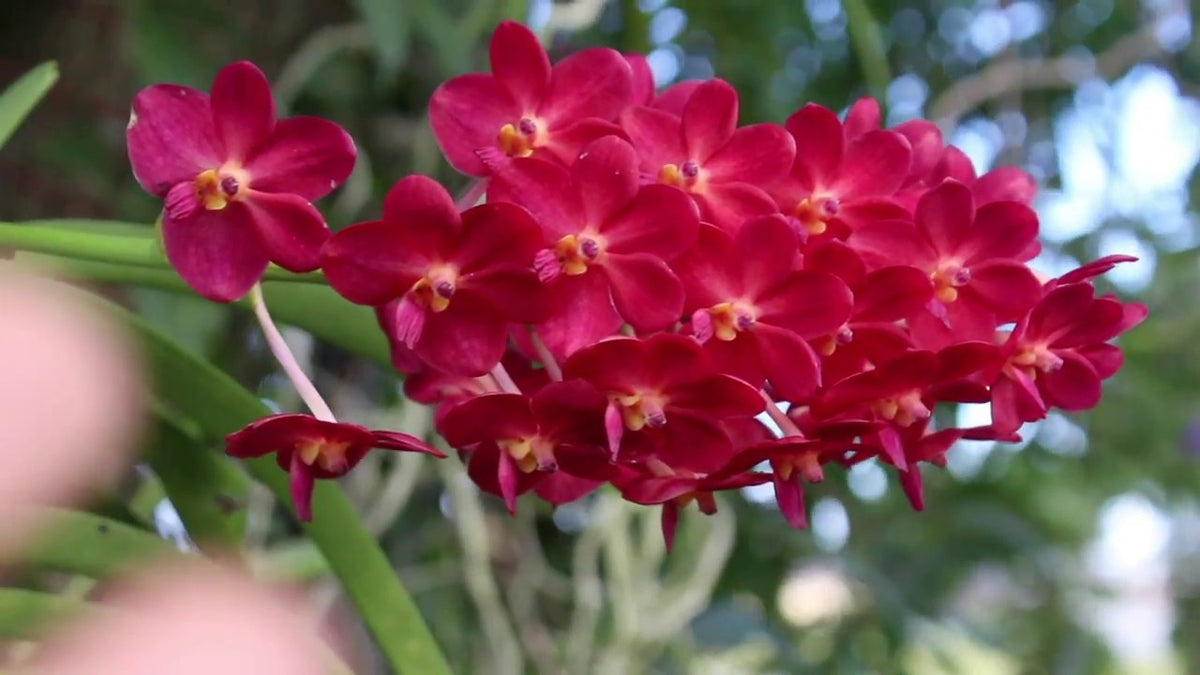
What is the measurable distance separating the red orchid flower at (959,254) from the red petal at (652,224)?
2.1 inches

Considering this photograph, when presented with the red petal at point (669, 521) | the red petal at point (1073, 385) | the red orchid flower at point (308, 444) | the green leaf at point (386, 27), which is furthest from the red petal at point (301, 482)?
the green leaf at point (386, 27)

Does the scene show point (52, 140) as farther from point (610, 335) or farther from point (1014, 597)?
point (1014, 597)

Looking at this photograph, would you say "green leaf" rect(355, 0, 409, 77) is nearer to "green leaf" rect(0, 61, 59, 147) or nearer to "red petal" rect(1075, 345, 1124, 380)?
"green leaf" rect(0, 61, 59, 147)

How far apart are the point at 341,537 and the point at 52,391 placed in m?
0.10

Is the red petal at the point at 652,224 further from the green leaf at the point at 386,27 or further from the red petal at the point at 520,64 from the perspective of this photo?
the green leaf at the point at 386,27

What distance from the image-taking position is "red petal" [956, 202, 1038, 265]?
273 millimetres

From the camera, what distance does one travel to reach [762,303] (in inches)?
9.9

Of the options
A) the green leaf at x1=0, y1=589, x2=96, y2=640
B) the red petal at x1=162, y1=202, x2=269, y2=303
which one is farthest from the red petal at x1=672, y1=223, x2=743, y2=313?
the green leaf at x1=0, y1=589, x2=96, y2=640

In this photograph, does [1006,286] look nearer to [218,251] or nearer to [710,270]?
[710,270]

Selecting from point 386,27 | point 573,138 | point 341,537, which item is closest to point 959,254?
point 573,138

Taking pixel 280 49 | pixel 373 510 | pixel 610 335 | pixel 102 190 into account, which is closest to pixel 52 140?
pixel 102 190

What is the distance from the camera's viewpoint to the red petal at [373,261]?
23 cm

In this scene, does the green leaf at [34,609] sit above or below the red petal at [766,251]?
above

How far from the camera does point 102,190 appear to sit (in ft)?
2.06
